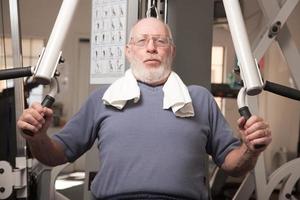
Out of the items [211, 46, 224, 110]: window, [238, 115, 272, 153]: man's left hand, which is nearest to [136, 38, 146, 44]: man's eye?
[238, 115, 272, 153]: man's left hand

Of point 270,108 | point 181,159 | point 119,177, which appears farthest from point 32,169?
point 270,108

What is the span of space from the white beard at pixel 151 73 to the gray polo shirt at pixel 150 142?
28 mm

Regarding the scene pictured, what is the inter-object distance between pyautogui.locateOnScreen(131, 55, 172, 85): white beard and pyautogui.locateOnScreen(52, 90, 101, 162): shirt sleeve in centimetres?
18

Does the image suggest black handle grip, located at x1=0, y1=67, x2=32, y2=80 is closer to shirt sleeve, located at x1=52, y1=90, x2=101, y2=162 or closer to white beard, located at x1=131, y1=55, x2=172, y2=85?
shirt sleeve, located at x1=52, y1=90, x2=101, y2=162

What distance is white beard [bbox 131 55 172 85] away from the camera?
4.47 ft

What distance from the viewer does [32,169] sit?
5.25 ft

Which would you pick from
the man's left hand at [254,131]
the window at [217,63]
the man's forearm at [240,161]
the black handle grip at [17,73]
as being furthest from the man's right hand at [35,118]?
the window at [217,63]

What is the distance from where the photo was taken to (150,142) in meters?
1.24

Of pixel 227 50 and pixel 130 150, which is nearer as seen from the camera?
pixel 130 150

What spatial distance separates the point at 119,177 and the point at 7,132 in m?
0.70

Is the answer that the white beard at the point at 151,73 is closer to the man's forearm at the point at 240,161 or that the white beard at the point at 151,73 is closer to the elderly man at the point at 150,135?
the elderly man at the point at 150,135

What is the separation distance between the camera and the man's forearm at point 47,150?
1.17 metres

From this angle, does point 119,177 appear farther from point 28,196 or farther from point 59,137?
point 28,196

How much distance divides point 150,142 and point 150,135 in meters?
0.02
